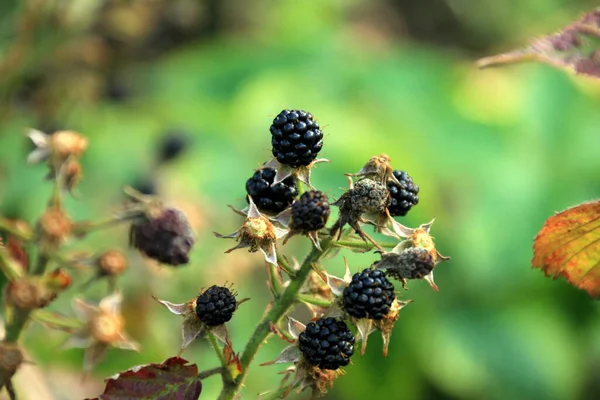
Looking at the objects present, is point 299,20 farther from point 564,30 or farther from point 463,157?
point 564,30

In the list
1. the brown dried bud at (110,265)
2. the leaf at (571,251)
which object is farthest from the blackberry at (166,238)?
the leaf at (571,251)

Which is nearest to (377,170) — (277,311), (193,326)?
(277,311)

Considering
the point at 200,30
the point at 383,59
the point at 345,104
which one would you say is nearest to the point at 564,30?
the point at 345,104

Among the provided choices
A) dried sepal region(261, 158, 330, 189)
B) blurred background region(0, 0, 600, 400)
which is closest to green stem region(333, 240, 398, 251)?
dried sepal region(261, 158, 330, 189)

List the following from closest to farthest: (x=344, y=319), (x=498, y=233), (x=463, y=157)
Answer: (x=344, y=319) < (x=498, y=233) < (x=463, y=157)

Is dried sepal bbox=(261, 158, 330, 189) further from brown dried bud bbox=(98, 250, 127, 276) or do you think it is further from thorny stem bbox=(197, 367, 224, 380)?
brown dried bud bbox=(98, 250, 127, 276)

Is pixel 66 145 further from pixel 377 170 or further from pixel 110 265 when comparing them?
pixel 377 170
